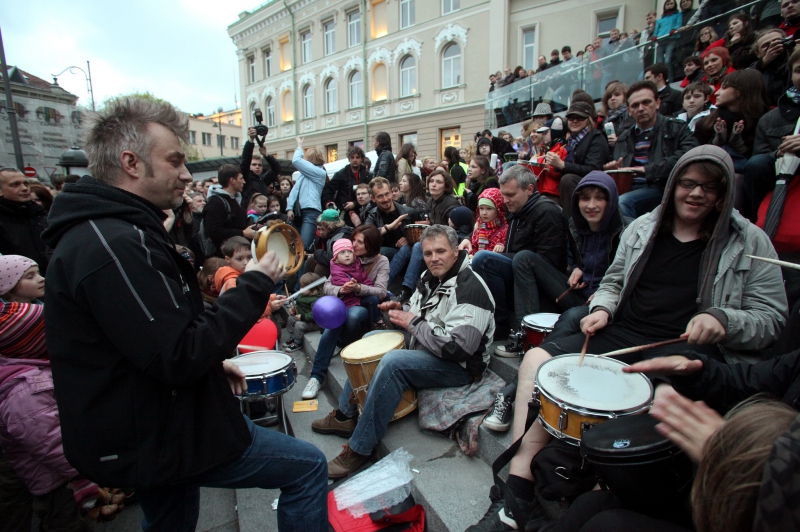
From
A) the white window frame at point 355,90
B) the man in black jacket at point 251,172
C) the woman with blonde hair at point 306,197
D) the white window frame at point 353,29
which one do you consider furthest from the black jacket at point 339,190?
the white window frame at point 353,29

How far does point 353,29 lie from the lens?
21812mm

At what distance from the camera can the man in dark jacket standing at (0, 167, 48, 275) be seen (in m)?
3.89

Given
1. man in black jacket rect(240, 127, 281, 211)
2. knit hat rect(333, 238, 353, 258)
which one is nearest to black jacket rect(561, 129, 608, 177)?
knit hat rect(333, 238, 353, 258)

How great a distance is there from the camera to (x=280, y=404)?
11.5 feet

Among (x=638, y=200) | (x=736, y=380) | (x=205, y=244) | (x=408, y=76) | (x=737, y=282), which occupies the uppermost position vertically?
(x=408, y=76)

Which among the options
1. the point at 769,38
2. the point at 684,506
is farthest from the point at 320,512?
the point at 769,38

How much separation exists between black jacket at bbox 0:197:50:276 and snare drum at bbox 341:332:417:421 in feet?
11.1

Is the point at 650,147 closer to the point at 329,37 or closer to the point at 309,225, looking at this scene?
the point at 309,225

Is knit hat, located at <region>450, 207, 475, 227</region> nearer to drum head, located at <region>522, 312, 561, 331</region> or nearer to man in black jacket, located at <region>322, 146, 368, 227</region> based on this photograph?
drum head, located at <region>522, 312, 561, 331</region>

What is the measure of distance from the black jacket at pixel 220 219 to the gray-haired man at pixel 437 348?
10.0ft

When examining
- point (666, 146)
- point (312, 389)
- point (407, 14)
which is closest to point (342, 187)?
point (312, 389)

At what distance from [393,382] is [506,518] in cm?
105

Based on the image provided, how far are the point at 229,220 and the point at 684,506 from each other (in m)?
5.06

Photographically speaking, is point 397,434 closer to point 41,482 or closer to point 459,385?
point 459,385
